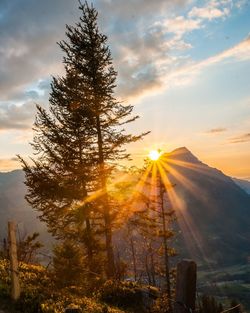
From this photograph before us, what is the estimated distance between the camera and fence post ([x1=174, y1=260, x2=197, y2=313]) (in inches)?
270

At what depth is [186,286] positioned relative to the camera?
688cm

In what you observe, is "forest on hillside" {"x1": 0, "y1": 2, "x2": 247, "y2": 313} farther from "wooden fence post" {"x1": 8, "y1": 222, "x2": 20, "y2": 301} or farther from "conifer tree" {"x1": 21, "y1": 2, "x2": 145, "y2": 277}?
"wooden fence post" {"x1": 8, "y1": 222, "x2": 20, "y2": 301}

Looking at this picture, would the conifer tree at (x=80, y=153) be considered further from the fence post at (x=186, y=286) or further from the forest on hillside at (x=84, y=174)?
the fence post at (x=186, y=286)

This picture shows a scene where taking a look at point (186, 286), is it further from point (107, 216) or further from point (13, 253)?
point (107, 216)

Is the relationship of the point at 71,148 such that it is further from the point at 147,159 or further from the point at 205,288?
the point at 205,288

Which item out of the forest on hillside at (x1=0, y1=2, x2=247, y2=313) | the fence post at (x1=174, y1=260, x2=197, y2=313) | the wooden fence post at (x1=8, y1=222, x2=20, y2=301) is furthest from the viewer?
the forest on hillside at (x1=0, y1=2, x2=247, y2=313)

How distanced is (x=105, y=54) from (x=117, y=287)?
47.3ft

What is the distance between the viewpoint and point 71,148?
24.4 meters

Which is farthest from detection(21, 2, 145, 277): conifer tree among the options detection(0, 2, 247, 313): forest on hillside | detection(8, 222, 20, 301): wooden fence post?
detection(8, 222, 20, 301): wooden fence post

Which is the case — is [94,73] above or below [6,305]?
above

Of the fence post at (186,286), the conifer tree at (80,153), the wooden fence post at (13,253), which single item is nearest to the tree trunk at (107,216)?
the conifer tree at (80,153)

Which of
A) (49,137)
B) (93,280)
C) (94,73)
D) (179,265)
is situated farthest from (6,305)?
(94,73)

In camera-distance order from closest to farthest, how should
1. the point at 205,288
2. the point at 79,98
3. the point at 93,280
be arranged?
1. the point at 93,280
2. the point at 79,98
3. the point at 205,288

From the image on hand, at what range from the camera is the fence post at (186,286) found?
6863mm
